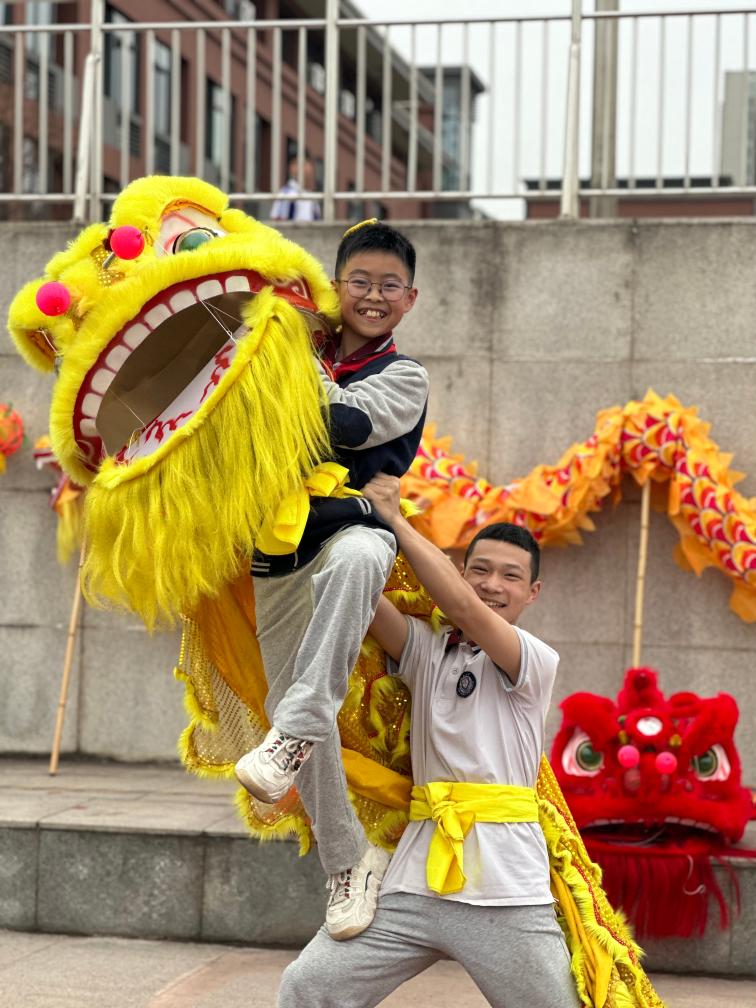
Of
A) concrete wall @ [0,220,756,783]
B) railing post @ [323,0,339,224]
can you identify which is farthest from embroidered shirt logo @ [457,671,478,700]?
railing post @ [323,0,339,224]

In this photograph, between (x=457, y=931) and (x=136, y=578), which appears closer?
(x=457, y=931)

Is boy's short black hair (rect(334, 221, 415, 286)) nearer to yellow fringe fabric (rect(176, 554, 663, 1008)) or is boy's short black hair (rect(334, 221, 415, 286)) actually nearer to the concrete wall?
yellow fringe fabric (rect(176, 554, 663, 1008))

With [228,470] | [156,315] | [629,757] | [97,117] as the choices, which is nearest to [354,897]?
[228,470]

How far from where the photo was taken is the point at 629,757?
5012 millimetres

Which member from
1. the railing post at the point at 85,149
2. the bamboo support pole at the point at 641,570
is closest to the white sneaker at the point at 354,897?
the bamboo support pole at the point at 641,570

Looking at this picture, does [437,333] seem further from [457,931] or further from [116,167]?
[457,931]

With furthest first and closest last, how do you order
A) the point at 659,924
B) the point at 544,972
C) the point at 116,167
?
1. the point at 116,167
2. the point at 659,924
3. the point at 544,972

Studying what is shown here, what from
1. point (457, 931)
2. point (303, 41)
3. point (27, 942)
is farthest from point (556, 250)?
point (457, 931)

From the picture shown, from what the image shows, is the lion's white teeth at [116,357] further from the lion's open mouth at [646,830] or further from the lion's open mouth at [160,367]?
the lion's open mouth at [646,830]

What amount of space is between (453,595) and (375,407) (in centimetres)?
45

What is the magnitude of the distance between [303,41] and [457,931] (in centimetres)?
590

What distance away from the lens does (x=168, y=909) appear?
5340 millimetres

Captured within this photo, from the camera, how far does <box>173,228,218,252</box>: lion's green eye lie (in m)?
3.29

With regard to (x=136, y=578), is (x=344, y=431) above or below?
above
